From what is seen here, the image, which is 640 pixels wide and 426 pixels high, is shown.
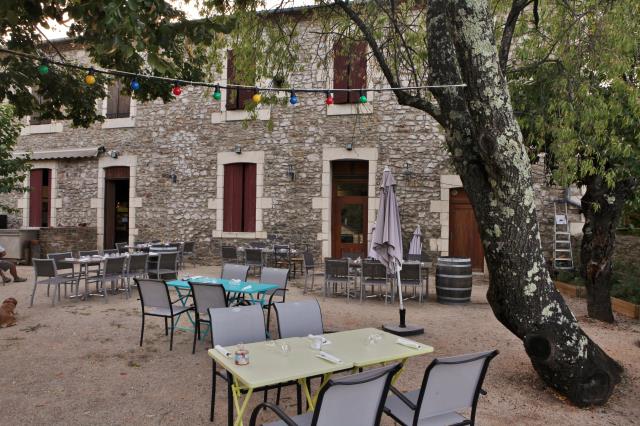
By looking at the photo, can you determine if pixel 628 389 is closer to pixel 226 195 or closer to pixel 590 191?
pixel 590 191

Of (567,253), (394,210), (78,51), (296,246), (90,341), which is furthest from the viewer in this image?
(78,51)

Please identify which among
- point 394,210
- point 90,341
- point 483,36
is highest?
point 483,36

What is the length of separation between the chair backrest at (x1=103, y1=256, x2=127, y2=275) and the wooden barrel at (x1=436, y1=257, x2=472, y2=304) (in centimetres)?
491

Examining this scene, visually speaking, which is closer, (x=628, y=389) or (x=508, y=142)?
(x=508, y=142)

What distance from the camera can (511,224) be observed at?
350 cm

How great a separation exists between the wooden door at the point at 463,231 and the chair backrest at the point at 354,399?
329 inches

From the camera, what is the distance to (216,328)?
3141 mm

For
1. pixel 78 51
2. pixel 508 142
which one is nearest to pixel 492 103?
pixel 508 142

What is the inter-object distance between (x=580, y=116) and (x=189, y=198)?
9.15 meters

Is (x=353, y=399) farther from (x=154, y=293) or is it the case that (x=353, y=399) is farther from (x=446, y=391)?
(x=154, y=293)

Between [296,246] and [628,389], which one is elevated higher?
[296,246]

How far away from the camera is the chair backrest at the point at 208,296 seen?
4422 mm

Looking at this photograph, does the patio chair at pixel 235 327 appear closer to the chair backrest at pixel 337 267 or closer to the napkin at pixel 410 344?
the napkin at pixel 410 344

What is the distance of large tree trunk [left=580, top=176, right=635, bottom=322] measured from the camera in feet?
18.7
